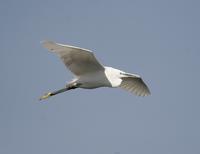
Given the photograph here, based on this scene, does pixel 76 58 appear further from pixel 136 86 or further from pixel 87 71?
pixel 136 86

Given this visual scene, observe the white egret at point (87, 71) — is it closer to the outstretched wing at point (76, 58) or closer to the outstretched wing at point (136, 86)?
the outstretched wing at point (76, 58)

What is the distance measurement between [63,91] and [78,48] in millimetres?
3563

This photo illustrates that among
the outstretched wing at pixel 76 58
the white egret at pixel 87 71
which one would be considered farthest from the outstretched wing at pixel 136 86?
the outstretched wing at pixel 76 58

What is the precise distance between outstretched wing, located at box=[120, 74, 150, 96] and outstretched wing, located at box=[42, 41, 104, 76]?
9.25 feet

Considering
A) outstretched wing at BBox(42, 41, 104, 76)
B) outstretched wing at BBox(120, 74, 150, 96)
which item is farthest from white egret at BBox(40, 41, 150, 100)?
outstretched wing at BBox(120, 74, 150, 96)

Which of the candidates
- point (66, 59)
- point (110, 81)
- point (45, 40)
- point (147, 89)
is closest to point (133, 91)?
point (147, 89)

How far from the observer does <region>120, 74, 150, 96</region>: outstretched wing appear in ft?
77.4

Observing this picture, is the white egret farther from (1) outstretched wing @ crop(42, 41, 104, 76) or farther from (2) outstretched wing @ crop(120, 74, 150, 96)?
(2) outstretched wing @ crop(120, 74, 150, 96)

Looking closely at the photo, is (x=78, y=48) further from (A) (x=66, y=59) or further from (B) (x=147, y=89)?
(B) (x=147, y=89)

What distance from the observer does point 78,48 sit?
1933 cm

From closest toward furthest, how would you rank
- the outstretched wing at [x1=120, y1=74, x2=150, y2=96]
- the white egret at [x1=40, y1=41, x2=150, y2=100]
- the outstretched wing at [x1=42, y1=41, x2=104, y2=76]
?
the outstretched wing at [x1=42, y1=41, x2=104, y2=76]
the white egret at [x1=40, y1=41, x2=150, y2=100]
the outstretched wing at [x1=120, y1=74, x2=150, y2=96]

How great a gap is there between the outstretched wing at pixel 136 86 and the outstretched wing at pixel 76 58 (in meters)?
2.82

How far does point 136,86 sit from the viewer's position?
78.0ft

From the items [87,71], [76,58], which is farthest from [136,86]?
[76,58]
